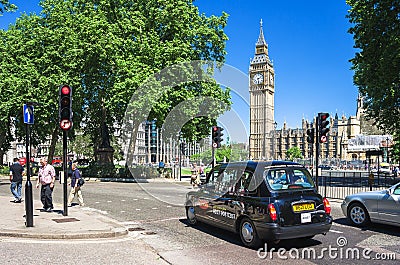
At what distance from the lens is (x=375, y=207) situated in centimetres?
1084

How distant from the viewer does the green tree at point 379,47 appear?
23980 millimetres

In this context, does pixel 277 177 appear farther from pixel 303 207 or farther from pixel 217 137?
pixel 217 137

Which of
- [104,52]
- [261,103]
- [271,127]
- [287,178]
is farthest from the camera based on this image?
[271,127]

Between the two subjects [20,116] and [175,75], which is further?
[20,116]

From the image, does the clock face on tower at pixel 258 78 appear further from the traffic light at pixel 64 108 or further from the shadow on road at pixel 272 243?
the shadow on road at pixel 272 243

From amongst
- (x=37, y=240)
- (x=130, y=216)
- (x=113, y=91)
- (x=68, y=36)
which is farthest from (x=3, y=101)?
(x=37, y=240)

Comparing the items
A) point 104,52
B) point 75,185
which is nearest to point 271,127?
point 104,52

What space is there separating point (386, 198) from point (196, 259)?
5861 millimetres

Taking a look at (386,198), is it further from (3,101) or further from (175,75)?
(3,101)

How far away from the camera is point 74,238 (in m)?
9.48

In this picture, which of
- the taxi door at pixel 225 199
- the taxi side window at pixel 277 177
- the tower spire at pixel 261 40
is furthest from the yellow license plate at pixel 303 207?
the tower spire at pixel 261 40

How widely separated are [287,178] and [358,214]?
149 inches

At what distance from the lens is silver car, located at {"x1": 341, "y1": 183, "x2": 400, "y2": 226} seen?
34.0 ft

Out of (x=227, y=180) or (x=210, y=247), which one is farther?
(x=227, y=180)
